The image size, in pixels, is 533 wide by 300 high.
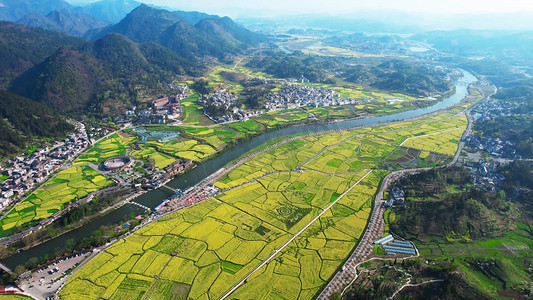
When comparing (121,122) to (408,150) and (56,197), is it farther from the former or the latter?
(408,150)

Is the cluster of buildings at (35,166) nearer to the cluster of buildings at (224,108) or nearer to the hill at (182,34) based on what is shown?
the cluster of buildings at (224,108)

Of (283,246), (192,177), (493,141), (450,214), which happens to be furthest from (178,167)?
(493,141)

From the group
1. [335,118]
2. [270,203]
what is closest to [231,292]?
[270,203]

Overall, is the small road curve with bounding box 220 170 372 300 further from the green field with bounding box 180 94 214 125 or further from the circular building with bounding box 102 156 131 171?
the green field with bounding box 180 94 214 125

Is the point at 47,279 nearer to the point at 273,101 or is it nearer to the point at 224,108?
the point at 224,108

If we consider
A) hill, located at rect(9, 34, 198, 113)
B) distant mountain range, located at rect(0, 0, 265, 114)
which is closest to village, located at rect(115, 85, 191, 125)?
hill, located at rect(9, 34, 198, 113)
